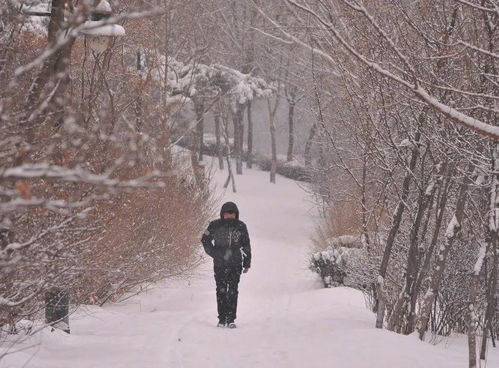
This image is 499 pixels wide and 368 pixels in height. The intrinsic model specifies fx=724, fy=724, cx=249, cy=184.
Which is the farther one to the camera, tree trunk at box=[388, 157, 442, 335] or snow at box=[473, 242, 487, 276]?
tree trunk at box=[388, 157, 442, 335]

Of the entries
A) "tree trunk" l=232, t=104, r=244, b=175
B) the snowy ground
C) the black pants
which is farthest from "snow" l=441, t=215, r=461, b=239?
"tree trunk" l=232, t=104, r=244, b=175

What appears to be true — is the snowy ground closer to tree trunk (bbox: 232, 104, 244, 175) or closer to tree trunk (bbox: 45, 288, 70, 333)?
tree trunk (bbox: 45, 288, 70, 333)

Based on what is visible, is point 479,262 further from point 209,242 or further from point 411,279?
point 209,242

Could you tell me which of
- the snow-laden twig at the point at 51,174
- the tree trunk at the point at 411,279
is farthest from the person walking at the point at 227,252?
the snow-laden twig at the point at 51,174

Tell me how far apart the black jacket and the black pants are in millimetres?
94

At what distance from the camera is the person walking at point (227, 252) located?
32.6 ft

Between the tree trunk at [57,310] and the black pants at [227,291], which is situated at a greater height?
the tree trunk at [57,310]

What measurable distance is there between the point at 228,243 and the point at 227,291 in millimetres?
658

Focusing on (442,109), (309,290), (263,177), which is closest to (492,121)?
(442,109)

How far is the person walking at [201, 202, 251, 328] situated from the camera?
9.93 meters

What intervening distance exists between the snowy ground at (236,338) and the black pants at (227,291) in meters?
0.23

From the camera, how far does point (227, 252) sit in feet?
32.8

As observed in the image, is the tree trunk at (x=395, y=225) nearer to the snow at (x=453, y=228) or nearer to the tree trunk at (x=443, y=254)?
the tree trunk at (x=443, y=254)

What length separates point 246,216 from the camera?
30531 mm
